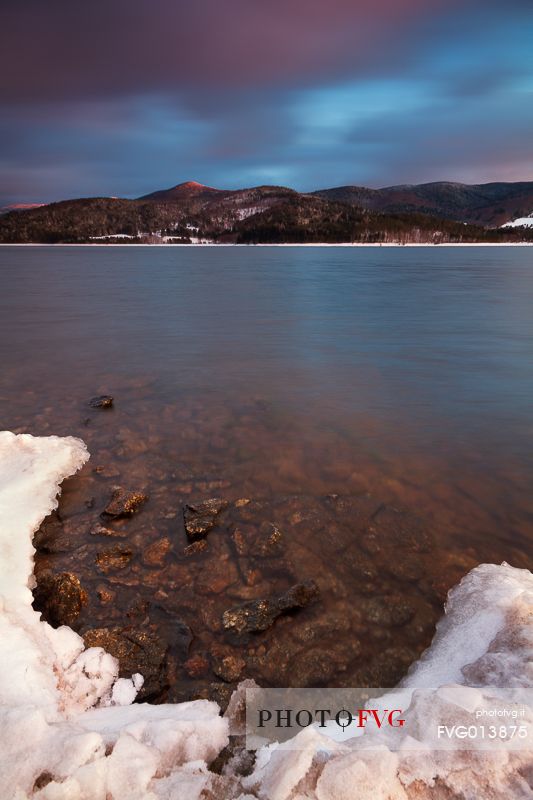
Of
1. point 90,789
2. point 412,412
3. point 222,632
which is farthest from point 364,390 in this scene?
point 90,789

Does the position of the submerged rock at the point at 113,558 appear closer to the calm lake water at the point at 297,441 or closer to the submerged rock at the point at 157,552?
the calm lake water at the point at 297,441

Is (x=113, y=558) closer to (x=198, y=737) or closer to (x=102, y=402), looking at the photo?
(x=198, y=737)

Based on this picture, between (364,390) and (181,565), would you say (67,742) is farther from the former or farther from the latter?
(364,390)

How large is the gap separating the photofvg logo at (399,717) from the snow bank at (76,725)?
1.80 feet

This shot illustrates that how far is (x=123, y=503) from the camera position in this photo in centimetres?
673

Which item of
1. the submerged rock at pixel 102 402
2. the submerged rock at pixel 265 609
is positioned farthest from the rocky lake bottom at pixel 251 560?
the submerged rock at pixel 102 402

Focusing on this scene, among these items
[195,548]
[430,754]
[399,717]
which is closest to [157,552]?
[195,548]

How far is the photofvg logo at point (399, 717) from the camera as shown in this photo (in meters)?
3.04

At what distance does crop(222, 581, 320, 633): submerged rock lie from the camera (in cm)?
488

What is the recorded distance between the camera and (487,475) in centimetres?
813

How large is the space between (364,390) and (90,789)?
1167 cm

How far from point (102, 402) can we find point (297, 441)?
5.39 metres

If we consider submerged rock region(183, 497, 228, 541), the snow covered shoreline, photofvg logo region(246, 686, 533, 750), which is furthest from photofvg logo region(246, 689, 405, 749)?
submerged rock region(183, 497, 228, 541)

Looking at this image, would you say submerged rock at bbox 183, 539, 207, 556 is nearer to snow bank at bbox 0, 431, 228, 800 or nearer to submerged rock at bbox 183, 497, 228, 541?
submerged rock at bbox 183, 497, 228, 541
